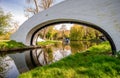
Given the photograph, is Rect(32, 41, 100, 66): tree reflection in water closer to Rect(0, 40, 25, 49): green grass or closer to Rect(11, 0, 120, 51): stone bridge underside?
Rect(0, 40, 25, 49): green grass

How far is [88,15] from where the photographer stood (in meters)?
13.9

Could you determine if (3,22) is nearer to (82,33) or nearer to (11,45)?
(11,45)

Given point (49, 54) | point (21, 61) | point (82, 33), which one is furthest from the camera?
point (82, 33)

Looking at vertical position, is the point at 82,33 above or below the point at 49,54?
above

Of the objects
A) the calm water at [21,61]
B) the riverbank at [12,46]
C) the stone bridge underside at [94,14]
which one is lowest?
the calm water at [21,61]

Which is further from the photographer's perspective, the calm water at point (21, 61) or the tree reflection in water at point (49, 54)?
the tree reflection in water at point (49, 54)

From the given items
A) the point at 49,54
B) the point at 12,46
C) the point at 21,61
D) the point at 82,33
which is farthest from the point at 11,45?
the point at 82,33

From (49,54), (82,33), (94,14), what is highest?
(82,33)

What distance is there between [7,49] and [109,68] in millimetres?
14734

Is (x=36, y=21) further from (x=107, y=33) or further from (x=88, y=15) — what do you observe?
(x=107, y=33)

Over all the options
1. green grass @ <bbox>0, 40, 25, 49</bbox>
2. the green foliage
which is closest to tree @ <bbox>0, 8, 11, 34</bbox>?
green grass @ <bbox>0, 40, 25, 49</bbox>

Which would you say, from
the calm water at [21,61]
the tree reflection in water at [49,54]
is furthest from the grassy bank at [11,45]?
the calm water at [21,61]

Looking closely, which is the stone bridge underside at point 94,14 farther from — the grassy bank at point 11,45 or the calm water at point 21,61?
the grassy bank at point 11,45

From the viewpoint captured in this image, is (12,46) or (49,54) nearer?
(49,54)
